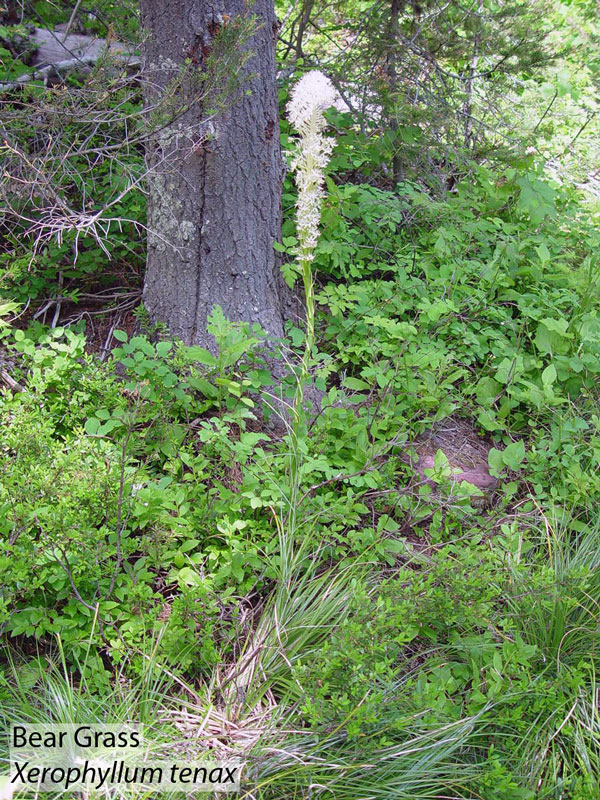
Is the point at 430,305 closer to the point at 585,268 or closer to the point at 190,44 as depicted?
the point at 585,268

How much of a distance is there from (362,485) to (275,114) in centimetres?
193

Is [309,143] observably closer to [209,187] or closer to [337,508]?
[209,187]

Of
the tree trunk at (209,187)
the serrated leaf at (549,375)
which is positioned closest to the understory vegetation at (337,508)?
the serrated leaf at (549,375)

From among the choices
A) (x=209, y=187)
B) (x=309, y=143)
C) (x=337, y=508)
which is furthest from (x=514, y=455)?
(x=209, y=187)

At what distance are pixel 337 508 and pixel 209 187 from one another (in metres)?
1.70

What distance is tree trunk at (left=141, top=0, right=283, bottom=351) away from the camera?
2.98 metres

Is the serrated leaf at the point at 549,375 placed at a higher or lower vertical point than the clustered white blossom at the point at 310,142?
lower

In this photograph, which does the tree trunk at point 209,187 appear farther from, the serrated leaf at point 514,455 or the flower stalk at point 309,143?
the serrated leaf at point 514,455

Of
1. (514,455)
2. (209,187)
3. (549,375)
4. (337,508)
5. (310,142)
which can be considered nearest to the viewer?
(310,142)

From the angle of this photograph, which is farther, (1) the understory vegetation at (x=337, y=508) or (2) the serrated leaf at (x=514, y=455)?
(2) the serrated leaf at (x=514, y=455)

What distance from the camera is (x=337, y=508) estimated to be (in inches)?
99.1

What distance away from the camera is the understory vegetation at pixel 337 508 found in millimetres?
2029

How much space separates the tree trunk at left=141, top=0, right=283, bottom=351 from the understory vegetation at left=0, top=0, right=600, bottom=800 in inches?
7.3

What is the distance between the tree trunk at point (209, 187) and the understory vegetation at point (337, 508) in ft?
0.61
